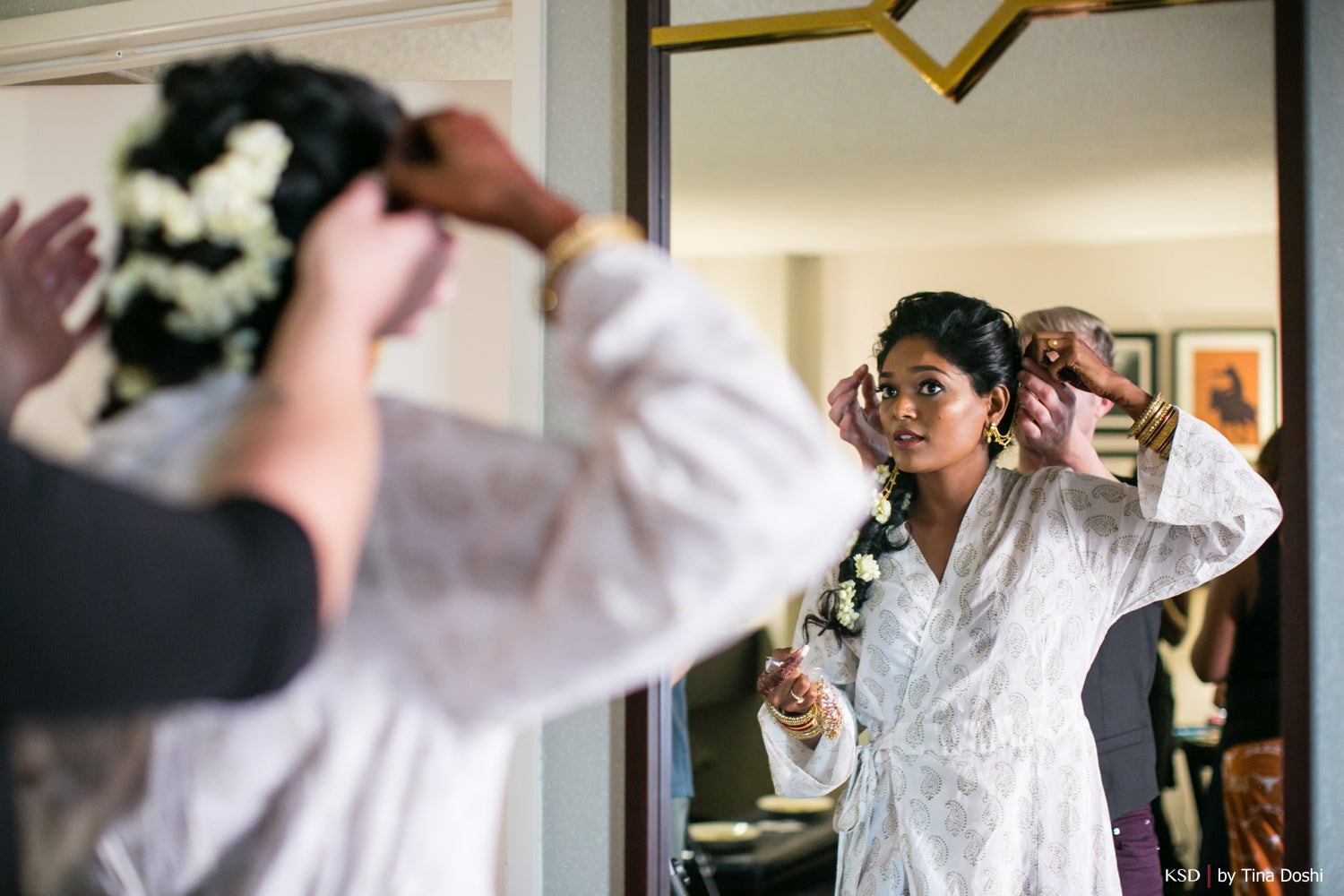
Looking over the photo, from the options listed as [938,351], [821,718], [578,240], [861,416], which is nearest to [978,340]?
[938,351]

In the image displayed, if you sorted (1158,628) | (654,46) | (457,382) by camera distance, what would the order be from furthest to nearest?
(457,382)
(654,46)
(1158,628)

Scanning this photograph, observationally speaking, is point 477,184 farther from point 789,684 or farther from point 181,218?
point 789,684

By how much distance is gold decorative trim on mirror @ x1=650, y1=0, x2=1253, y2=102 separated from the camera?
1336 millimetres

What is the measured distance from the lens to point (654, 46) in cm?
Answer: 150

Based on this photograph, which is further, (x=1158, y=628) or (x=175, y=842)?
(x=1158, y=628)

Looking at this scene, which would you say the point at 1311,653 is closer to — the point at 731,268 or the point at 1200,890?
the point at 1200,890

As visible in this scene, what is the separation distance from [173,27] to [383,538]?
1702mm

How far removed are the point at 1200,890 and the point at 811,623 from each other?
0.57 m

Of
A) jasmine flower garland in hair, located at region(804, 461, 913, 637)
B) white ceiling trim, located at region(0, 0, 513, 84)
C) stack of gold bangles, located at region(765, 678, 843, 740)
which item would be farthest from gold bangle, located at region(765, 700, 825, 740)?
white ceiling trim, located at region(0, 0, 513, 84)

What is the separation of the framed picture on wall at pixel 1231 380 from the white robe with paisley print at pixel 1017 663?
0.04 metres

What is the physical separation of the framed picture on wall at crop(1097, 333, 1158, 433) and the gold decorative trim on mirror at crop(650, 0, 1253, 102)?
40 cm

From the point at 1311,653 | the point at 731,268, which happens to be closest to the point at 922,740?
the point at 1311,653

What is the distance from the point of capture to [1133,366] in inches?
49.1

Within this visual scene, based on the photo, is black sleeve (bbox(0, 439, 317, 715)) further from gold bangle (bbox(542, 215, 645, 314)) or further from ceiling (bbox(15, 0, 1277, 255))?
ceiling (bbox(15, 0, 1277, 255))
